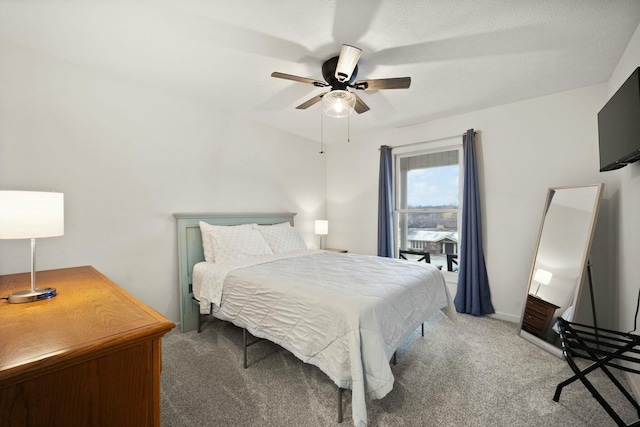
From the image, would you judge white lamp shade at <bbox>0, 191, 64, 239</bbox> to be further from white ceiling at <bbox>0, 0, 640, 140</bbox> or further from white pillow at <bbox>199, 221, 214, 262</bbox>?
white pillow at <bbox>199, 221, 214, 262</bbox>

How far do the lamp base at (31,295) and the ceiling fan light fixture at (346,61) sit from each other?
2086 mm

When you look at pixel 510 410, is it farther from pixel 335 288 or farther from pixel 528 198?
pixel 528 198

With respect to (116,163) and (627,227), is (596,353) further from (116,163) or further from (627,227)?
(116,163)

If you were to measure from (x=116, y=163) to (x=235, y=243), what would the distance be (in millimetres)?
1292

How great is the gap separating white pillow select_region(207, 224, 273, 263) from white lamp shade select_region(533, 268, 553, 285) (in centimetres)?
277

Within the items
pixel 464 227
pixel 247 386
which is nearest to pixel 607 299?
pixel 464 227

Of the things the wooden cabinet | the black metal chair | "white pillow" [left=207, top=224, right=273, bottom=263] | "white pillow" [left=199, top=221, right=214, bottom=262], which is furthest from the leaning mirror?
"white pillow" [left=199, top=221, right=214, bottom=262]

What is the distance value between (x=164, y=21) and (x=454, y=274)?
12.8ft

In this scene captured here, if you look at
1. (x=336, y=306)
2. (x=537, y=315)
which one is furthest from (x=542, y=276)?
(x=336, y=306)

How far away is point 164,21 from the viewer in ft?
5.62

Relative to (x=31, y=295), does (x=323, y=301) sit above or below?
below

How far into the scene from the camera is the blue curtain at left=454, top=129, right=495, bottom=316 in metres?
3.09

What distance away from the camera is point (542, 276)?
259cm

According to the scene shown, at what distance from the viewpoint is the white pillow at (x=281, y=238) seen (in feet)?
10.5
